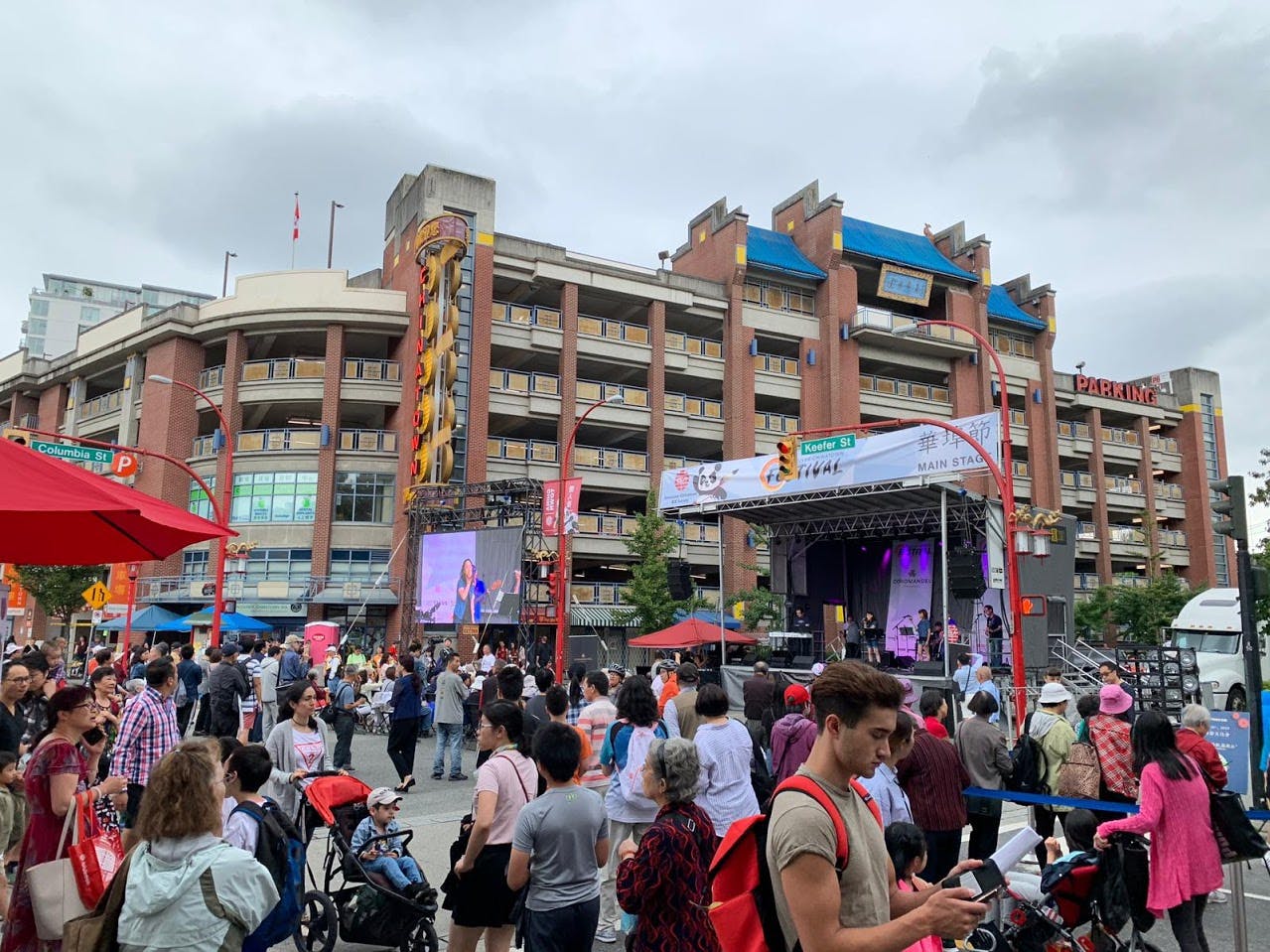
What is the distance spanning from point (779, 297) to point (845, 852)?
44.5 metres

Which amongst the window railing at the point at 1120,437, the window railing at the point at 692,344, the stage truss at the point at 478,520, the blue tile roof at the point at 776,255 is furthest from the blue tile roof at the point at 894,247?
the stage truss at the point at 478,520

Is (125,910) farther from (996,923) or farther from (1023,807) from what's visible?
(1023,807)

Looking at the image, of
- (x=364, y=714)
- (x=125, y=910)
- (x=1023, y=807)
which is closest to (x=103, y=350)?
(x=364, y=714)

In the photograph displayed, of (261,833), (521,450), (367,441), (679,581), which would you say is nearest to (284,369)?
(367,441)

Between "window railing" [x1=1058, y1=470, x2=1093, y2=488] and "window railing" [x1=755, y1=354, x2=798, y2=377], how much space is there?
1810 centimetres

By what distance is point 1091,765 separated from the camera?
7.36m

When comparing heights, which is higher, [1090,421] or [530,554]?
[1090,421]

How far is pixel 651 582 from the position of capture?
36250 millimetres

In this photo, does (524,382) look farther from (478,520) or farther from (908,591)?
(908,591)

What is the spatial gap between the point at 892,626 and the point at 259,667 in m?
21.1

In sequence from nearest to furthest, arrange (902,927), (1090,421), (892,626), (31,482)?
(902,927), (31,482), (892,626), (1090,421)

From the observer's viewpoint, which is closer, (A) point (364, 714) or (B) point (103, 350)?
(A) point (364, 714)

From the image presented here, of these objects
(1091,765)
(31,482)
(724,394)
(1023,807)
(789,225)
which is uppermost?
(789,225)

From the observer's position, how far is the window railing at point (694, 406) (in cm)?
4256
